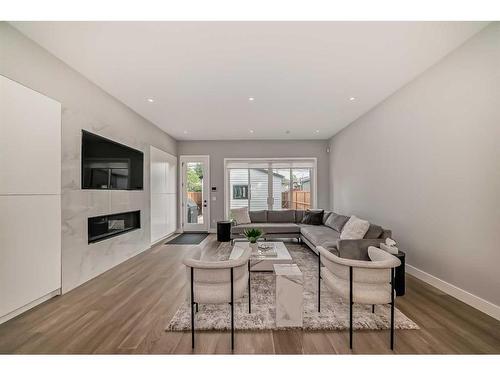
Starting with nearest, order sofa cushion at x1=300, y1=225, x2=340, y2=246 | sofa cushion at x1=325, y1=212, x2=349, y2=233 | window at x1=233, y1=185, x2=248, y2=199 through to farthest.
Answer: sofa cushion at x1=300, y1=225, x2=340, y2=246, sofa cushion at x1=325, y1=212, x2=349, y2=233, window at x1=233, y1=185, x2=248, y2=199

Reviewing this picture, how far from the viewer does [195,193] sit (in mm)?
7703

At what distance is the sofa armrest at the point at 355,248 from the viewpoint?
3158 mm

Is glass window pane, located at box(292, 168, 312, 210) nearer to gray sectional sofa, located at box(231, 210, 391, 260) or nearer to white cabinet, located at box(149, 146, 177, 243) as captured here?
gray sectional sofa, located at box(231, 210, 391, 260)

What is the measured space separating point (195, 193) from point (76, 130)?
4.59 metres

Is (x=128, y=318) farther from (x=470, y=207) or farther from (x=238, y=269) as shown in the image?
(x=470, y=207)

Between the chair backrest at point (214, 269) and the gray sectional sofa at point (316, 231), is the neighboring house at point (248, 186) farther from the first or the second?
the chair backrest at point (214, 269)

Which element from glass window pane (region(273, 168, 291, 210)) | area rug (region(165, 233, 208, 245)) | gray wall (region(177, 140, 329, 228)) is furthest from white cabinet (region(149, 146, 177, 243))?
glass window pane (region(273, 168, 291, 210))

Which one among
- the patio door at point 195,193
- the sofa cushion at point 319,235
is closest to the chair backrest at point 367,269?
the sofa cushion at point 319,235

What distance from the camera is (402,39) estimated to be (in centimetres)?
255

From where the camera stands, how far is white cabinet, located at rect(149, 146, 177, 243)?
18.8 ft

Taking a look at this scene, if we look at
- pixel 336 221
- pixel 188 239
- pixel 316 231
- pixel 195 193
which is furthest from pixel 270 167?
pixel 188 239

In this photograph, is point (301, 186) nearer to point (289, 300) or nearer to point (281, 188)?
point (281, 188)

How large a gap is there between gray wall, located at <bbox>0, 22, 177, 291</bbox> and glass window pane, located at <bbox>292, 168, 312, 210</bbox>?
16.3ft
